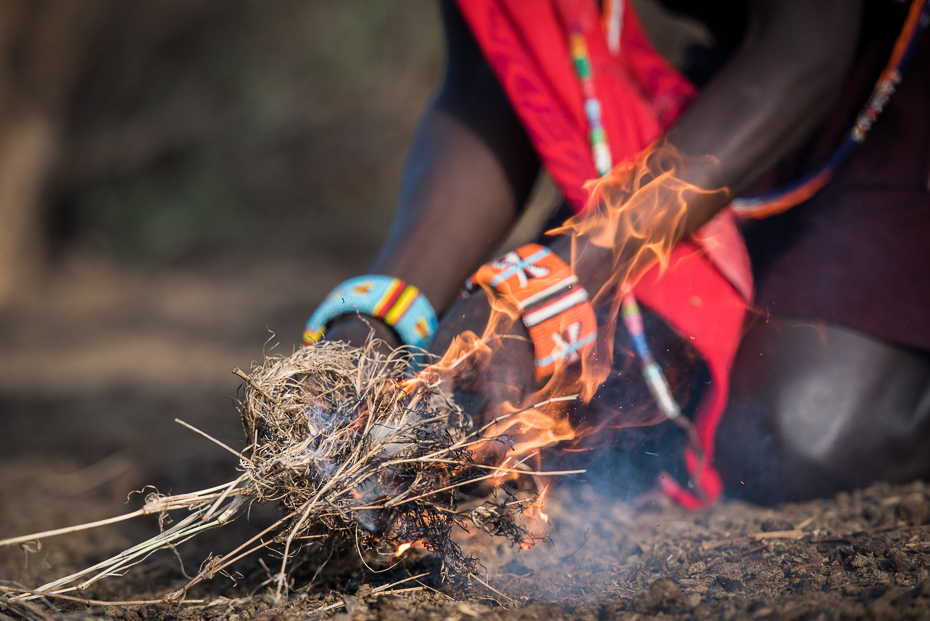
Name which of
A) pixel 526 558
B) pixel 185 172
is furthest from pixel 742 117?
pixel 185 172

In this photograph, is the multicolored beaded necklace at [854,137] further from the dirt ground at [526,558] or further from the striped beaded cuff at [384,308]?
the striped beaded cuff at [384,308]

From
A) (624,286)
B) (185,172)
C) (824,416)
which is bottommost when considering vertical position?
(824,416)

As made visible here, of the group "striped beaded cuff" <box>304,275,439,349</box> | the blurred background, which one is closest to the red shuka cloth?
"striped beaded cuff" <box>304,275,439,349</box>

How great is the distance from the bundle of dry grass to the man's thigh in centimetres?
73

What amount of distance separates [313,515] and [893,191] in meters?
1.63

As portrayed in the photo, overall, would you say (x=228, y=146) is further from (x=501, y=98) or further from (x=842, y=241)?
(x=842, y=241)

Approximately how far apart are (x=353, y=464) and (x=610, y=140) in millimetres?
1015

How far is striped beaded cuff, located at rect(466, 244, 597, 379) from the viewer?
1312mm

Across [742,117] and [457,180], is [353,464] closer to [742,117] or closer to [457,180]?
[457,180]

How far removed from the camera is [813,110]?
63.2 inches

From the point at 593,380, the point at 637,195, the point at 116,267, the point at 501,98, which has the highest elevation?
the point at 501,98

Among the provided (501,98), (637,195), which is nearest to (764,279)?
(637,195)

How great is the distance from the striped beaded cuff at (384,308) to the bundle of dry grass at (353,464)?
8.2 inches

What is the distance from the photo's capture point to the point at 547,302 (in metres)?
1.32
